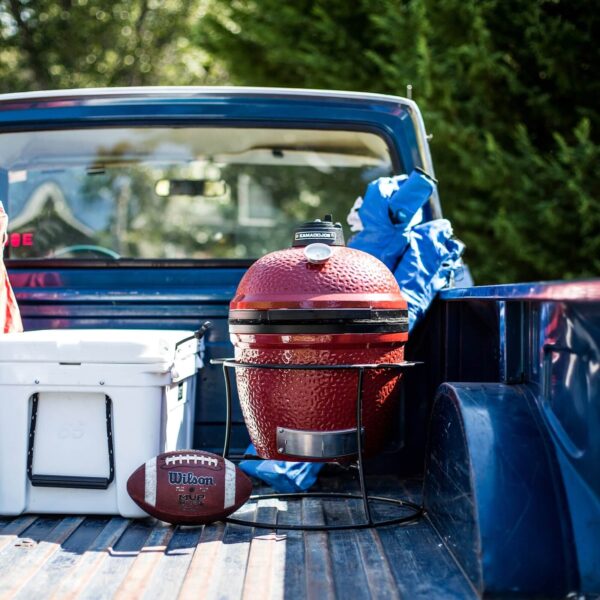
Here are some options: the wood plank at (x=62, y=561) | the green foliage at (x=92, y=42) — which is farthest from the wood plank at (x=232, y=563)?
the green foliage at (x=92, y=42)

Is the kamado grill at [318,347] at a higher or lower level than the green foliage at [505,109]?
lower

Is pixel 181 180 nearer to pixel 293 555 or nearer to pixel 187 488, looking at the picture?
pixel 187 488

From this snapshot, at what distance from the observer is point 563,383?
2023 millimetres

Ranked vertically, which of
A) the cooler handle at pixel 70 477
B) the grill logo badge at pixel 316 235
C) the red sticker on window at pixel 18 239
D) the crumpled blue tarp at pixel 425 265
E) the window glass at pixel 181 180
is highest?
the window glass at pixel 181 180

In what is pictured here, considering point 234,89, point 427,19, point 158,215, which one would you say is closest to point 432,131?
point 427,19

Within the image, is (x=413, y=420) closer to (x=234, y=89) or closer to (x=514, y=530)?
(x=514, y=530)

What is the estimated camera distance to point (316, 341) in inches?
103

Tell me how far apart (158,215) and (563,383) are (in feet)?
19.8

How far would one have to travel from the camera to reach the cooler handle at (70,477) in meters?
2.80

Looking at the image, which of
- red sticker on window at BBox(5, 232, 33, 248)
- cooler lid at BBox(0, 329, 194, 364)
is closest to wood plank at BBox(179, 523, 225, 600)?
cooler lid at BBox(0, 329, 194, 364)

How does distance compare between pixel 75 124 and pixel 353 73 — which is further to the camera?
pixel 353 73

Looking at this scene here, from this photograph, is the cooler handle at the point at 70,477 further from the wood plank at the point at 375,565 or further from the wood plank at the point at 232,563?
the wood plank at the point at 375,565

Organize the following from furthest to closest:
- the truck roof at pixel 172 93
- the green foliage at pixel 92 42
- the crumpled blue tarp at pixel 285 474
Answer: the green foliage at pixel 92 42
the truck roof at pixel 172 93
the crumpled blue tarp at pixel 285 474

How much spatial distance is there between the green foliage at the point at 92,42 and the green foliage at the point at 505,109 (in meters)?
6.93
